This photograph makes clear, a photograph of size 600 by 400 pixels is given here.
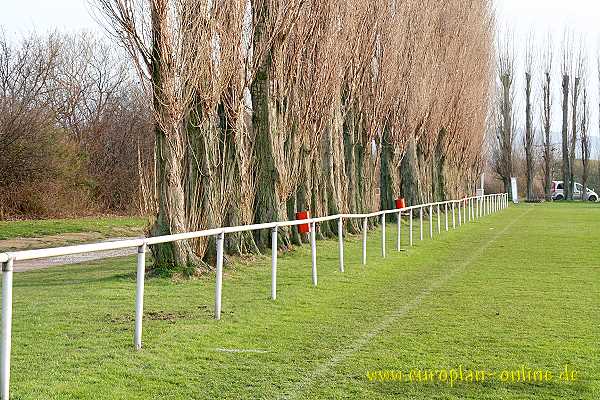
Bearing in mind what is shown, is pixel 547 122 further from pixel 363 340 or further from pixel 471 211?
pixel 363 340

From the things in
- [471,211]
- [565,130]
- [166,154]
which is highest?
[565,130]

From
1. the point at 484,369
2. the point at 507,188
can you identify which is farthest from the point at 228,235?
the point at 507,188

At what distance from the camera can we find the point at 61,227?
3231 cm

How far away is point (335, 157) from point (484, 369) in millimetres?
19081

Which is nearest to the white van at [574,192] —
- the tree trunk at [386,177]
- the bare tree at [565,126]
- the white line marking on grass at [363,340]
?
the bare tree at [565,126]

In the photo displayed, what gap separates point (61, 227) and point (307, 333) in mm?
24325

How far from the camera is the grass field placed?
22.2 ft

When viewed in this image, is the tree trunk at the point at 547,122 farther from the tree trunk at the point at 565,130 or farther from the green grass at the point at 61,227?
the green grass at the point at 61,227

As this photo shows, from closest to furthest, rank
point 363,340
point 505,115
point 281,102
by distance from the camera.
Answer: point 363,340
point 281,102
point 505,115

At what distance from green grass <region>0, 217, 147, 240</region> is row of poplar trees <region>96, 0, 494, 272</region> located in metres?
8.89

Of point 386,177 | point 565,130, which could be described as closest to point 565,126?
point 565,130

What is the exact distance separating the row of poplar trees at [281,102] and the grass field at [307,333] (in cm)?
185

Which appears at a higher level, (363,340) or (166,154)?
(166,154)

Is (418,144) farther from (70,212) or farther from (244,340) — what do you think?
(244,340)
